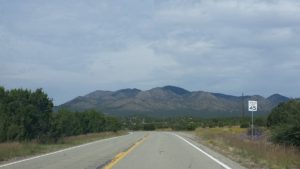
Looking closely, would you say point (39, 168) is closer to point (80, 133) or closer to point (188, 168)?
point (188, 168)

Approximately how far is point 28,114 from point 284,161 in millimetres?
24109

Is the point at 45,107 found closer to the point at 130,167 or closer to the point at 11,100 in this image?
the point at 11,100

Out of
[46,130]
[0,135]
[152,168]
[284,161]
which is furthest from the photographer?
[46,130]

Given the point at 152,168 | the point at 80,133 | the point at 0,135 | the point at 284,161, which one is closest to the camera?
the point at 152,168

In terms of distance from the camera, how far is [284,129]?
90.4ft

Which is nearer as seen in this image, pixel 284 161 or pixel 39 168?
pixel 39 168

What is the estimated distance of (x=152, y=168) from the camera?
18.7 m

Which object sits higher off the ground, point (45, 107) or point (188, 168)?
point (45, 107)

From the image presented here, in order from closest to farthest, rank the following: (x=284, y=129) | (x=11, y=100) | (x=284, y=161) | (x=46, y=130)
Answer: (x=284, y=161) → (x=284, y=129) → (x=11, y=100) → (x=46, y=130)

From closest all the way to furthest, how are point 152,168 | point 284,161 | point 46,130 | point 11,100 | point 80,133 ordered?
point 152,168 < point 284,161 < point 11,100 < point 46,130 < point 80,133

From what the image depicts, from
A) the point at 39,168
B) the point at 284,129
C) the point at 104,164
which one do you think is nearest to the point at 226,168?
the point at 104,164

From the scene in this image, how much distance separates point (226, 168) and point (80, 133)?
47951mm

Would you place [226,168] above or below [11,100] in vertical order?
below

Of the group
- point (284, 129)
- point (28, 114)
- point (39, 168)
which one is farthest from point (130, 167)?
point (28, 114)
